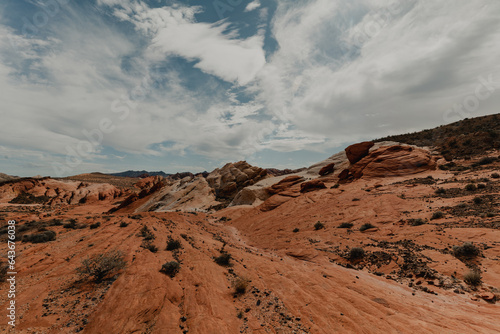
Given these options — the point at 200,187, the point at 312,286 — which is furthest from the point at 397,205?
the point at 200,187

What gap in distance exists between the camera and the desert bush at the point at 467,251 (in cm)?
888

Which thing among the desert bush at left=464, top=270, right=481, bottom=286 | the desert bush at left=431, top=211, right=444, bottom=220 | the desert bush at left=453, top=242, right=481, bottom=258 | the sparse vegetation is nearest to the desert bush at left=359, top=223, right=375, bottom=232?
the desert bush at left=431, top=211, right=444, bottom=220

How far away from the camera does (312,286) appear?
7.87m

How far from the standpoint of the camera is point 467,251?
29.4 feet

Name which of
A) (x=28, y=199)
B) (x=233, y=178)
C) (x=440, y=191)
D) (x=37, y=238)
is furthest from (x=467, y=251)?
(x=28, y=199)

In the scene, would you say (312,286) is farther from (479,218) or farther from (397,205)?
(397,205)

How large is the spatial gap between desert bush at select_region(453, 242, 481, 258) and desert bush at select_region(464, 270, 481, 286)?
1.75 m

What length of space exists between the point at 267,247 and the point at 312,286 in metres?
8.70

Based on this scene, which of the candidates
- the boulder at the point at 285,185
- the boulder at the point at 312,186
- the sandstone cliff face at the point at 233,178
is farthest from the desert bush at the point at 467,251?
the sandstone cliff face at the point at 233,178

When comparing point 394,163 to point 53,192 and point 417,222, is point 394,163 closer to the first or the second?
point 417,222

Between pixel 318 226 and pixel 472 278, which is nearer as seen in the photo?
pixel 472 278

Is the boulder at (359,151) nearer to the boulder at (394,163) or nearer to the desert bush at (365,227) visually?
the boulder at (394,163)

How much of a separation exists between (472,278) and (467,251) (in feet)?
7.06

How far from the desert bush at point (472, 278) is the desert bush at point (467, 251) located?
1.75 m
